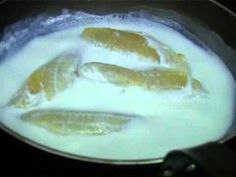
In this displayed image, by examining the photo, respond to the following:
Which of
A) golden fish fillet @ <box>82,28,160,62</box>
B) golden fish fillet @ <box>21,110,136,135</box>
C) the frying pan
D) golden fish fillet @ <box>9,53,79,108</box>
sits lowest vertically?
golden fish fillet @ <box>21,110,136,135</box>

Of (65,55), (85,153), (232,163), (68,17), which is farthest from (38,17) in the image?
→ (232,163)

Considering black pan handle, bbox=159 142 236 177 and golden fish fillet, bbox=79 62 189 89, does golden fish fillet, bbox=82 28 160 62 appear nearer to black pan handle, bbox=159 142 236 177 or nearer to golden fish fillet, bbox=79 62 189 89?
golden fish fillet, bbox=79 62 189 89

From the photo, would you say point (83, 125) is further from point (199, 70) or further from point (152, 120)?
point (199, 70)

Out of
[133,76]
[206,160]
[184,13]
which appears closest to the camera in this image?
[206,160]

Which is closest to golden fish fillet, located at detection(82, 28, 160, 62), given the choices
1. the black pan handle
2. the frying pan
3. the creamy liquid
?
the creamy liquid

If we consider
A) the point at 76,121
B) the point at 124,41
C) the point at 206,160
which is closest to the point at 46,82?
the point at 76,121

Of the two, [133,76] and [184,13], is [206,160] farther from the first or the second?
[184,13]

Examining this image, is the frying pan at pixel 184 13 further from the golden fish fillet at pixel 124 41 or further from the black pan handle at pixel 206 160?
the black pan handle at pixel 206 160
